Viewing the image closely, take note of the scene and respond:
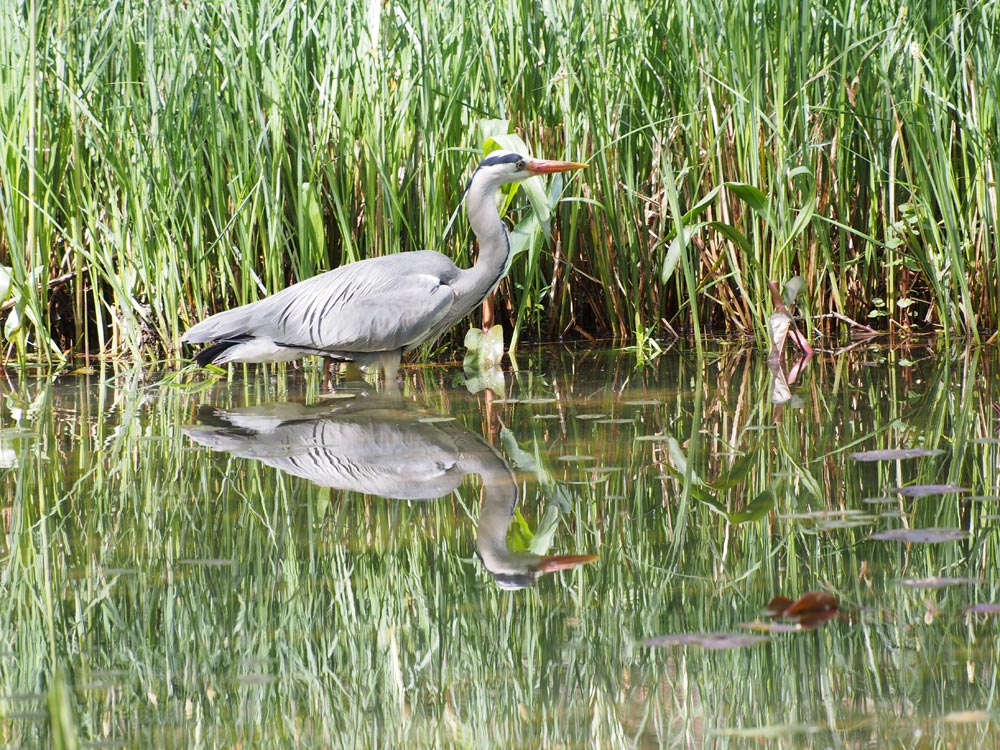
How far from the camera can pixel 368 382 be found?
4.96 m

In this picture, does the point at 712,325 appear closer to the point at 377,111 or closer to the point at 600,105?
the point at 600,105

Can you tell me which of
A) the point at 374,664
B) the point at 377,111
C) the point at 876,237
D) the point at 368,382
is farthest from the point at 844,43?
the point at 374,664

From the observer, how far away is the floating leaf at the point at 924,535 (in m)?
2.21

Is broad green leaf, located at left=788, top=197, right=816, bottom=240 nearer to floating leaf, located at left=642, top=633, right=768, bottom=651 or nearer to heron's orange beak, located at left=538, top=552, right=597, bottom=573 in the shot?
heron's orange beak, located at left=538, top=552, right=597, bottom=573

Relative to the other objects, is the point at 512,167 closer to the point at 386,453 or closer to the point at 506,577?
the point at 386,453

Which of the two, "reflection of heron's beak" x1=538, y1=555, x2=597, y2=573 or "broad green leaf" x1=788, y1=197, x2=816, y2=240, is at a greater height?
"broad green leaf" x1=788, y1=197, x2=816, y2=240

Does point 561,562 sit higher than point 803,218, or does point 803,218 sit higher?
point 803,218

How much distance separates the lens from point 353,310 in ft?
15.1

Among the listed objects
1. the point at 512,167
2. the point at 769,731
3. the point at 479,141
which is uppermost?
the point at 479,141

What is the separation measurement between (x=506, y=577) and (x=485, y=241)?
9.71 feet

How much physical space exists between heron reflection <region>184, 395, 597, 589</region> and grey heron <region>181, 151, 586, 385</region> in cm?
48

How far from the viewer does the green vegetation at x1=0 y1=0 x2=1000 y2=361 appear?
4.80m

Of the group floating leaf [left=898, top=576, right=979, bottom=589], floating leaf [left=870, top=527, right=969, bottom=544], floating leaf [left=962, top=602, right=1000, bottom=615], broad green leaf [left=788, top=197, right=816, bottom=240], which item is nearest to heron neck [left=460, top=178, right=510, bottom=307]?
broad green leaf [left=788, top=197, right=816, bottom=240]

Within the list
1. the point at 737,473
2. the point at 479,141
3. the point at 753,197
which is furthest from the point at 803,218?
the point at 737,473
